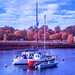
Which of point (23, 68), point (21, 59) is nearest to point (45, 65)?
point (23, 68)

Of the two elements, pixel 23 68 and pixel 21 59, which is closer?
pixel 23 68

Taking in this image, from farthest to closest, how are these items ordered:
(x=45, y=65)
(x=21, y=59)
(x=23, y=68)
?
(x=21, y=59), (x=23, y=68), (x=45, y=65)

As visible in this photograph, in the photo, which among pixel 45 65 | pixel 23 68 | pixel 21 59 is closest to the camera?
pixel 45 65

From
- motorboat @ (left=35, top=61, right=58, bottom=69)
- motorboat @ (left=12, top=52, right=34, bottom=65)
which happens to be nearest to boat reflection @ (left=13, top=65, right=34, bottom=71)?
motorboat @ (left=12, top=52, right=34, bottom=65)

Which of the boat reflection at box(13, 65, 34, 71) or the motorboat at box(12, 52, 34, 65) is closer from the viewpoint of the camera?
the boat reflection at box(13, 65, 34, 71)

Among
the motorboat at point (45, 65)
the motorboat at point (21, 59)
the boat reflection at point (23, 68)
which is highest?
the motorboat at point (21, 59)

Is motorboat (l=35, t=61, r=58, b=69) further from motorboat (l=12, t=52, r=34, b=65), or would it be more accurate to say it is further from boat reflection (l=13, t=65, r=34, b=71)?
motorboat (l=12, t=52, r=34, b=65)

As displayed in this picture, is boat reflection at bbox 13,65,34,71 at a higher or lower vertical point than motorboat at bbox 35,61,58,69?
lower

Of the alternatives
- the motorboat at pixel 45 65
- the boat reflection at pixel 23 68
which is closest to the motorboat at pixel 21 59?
the boat reflection at pixel 23 68

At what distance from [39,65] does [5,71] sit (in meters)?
6.04

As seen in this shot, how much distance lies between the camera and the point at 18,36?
4350 inches

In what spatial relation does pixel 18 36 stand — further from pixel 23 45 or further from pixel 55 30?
pixel 55 30

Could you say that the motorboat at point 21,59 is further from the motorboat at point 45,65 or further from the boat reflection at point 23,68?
the motorboat at point 45,65

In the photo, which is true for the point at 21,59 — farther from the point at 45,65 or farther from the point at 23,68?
the point at 45,65
